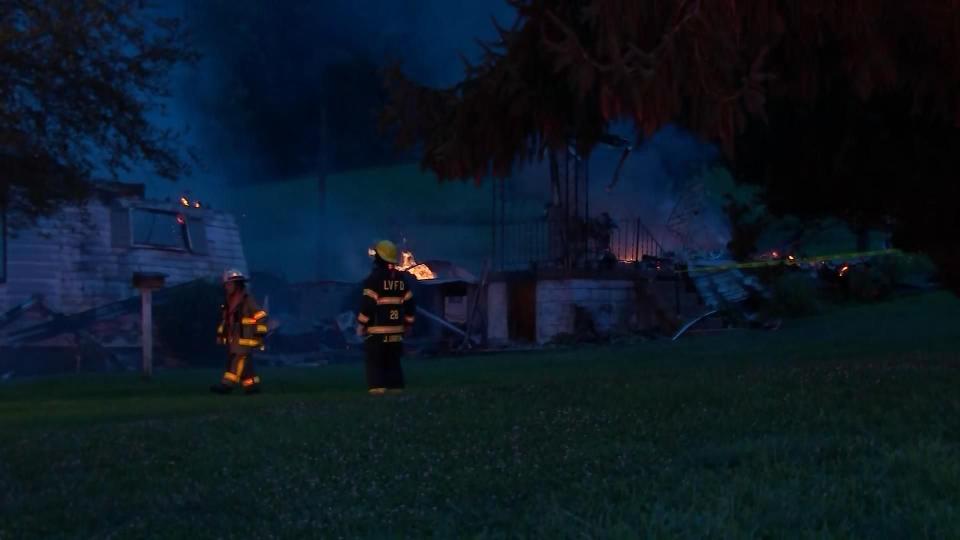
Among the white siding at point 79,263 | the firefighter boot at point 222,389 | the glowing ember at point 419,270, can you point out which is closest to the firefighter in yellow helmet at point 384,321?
the firefighter boot at point 222,389

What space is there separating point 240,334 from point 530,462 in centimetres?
812

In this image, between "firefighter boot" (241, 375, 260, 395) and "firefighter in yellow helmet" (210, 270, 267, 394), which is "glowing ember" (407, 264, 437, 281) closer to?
"firefighter in yellow helmet" (210, 270, 267, 394)

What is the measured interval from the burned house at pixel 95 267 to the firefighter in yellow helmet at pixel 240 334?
→ 7.97 meters

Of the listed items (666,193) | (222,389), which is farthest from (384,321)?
(666,193)

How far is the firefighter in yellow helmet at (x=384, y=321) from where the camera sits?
40.9 ft

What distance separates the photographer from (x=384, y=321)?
1254 centimetres

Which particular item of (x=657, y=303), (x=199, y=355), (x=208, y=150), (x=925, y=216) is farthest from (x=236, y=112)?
(x=925, y=216)

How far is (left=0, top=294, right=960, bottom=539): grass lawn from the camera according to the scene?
534 centimetres

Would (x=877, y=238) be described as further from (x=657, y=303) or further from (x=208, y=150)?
(x=208, y=150)

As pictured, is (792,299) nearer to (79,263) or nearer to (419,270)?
(419,270)

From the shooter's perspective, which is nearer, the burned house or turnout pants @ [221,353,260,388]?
turnout pants @ [221,353,260,388]

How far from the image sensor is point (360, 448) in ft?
25.2

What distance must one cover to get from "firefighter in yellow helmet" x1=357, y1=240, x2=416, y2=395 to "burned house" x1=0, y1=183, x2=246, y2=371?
10.5 metres

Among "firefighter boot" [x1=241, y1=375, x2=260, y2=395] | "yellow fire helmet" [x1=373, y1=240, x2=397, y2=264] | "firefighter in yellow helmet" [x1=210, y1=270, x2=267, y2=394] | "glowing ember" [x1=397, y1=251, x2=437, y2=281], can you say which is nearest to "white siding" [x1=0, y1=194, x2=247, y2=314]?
"glowing ember" [x1=397, y1=251, x2=437, y2=281]
